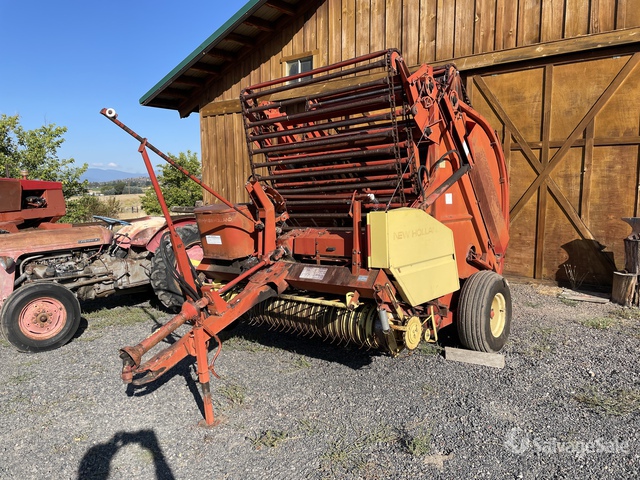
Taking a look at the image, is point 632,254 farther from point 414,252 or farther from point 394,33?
point 394,33

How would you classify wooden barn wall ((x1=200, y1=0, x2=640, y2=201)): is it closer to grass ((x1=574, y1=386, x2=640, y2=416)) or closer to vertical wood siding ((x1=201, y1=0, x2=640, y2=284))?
vertical wood siding ((x1=201, y1=0, x2=640, y2=284))

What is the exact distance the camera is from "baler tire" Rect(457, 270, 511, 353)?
431 cm

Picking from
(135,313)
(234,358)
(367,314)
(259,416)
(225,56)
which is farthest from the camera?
(225,56)

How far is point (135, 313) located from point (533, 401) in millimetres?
5084

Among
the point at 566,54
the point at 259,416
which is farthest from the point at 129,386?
the point at 566,54

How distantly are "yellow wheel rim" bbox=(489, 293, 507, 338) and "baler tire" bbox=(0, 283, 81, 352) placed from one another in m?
4.54

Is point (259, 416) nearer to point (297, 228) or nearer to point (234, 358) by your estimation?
point (234, 358)

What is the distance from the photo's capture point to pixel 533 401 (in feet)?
11.6

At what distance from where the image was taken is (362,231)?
3.77 meters

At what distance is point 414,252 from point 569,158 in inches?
182

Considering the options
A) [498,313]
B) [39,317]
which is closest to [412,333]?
[498,313]

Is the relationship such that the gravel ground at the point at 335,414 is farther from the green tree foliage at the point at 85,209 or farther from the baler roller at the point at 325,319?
the green tree foliage at the point at 85,209

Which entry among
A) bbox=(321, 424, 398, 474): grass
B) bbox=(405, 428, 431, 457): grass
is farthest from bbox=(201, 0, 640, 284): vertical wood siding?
bbox=(321, 424, 398, 474): grass

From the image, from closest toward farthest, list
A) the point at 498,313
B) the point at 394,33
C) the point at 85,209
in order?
the point at 498,313, the point at 394,33, the point at 85,209
